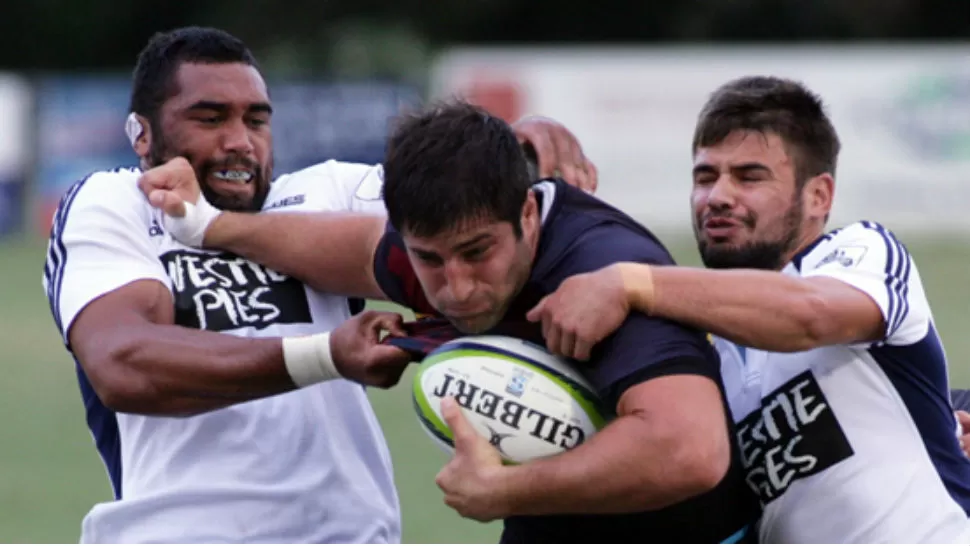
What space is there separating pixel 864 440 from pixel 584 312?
1.04 meters

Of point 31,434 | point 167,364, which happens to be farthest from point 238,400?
point 31,434

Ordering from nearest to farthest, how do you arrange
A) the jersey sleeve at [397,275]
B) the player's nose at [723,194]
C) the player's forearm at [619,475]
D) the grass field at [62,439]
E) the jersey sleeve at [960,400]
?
the player's forearm at [619,475], the jersey sleeve at [397,275], the player's nose at [723,194], the jersey sleeve at [960,400], the grass field at [62,439]

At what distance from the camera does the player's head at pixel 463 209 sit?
4.05 metres

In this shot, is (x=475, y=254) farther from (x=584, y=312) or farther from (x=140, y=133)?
(x=140, y=133)

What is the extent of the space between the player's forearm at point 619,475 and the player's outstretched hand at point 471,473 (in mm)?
62

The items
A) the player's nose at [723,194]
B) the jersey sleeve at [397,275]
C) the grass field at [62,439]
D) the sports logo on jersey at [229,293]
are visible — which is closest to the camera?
the jersey sleeve at [397,275]

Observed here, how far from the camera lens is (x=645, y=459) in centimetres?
384

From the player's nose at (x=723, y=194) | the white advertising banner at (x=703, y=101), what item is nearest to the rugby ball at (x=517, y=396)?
the player's nose at (x=723, y=194)

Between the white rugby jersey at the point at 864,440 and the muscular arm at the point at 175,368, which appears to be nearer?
the white rugby jersey at the point at 864,440

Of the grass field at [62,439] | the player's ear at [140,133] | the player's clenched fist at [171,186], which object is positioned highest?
the player's ear at [140,133]

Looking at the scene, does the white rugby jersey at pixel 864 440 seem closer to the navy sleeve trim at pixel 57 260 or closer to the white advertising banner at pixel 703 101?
the navy sleeve trim at pixel 57 260

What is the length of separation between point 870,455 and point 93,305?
7.62 ft

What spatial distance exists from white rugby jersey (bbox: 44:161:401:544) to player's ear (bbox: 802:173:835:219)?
5.12ft

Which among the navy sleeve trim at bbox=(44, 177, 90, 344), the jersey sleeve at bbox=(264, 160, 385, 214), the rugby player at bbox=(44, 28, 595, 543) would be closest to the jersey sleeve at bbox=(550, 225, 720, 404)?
the rugby player at bbox=(44, 28, 595, 543)
